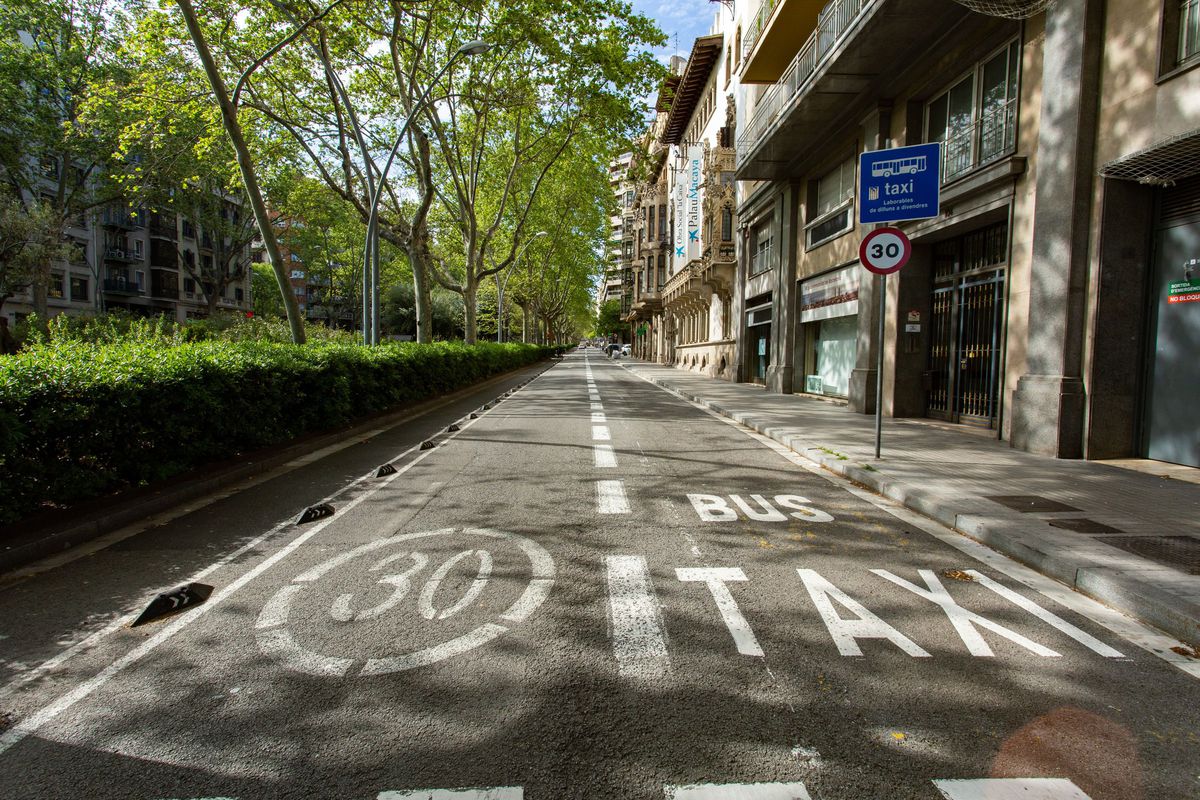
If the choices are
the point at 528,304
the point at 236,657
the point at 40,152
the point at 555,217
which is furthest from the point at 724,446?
the point at 528,304

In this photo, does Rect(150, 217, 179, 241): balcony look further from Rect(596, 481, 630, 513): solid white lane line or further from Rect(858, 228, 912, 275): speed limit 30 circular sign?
Rect(858, 228, 912, 275): speed limit 30 circular sign

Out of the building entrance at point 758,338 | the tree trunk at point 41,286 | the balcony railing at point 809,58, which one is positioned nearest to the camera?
the balcony railing at point 809,58

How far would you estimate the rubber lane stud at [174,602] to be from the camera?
3.89m

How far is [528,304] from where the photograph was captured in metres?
57.3

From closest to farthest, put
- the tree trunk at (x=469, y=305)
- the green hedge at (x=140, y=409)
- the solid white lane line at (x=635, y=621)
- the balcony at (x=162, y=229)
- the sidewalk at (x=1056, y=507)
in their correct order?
the solid white lane line at (x=635, y=621) < the sidewalk at (x=1056, y=507) < the green hedge at (x=140, y=409) < the tree trunk at (x=469, y=305) < the balcony at (x=162, y=229)

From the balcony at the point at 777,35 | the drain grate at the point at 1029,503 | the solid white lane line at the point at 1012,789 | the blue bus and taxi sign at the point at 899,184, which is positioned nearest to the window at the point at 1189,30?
the blue bus and taxi sign at the point at 899,184

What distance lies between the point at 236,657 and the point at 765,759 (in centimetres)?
256

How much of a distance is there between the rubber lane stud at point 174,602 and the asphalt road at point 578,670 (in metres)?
0.10

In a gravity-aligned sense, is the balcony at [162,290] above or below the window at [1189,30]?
above

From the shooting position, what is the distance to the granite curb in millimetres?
4957

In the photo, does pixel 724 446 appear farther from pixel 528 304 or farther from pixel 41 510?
pixel 528 304

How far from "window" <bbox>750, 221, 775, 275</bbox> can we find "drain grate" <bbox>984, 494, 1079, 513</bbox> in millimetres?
17032

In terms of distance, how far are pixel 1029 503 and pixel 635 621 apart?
15.0 feet

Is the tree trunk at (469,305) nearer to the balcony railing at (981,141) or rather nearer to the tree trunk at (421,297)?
the tree trunk at (421,297)
